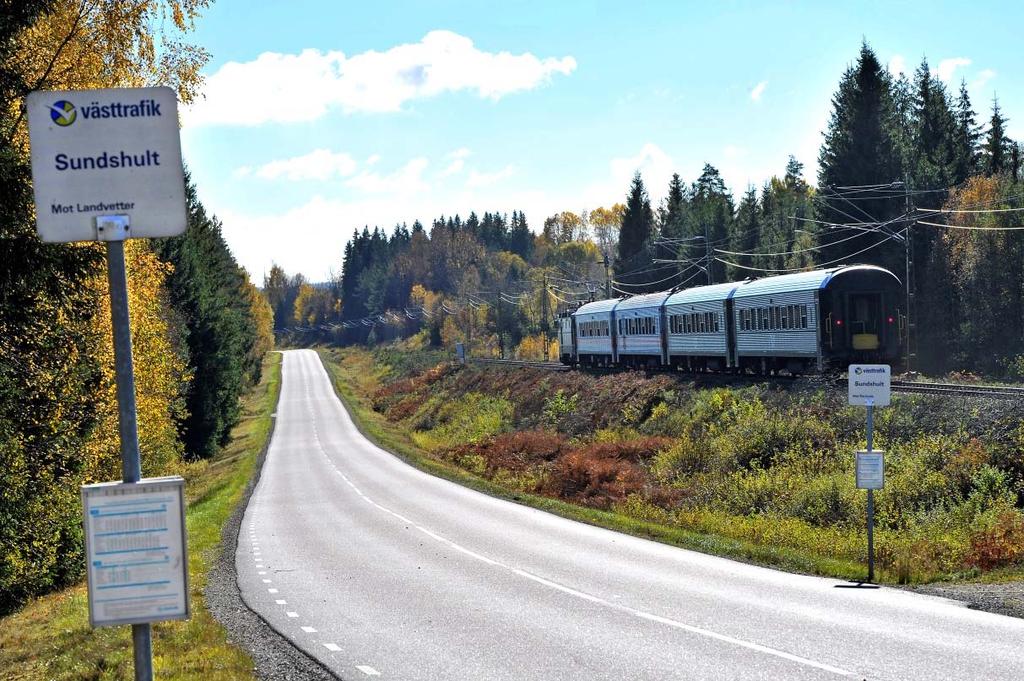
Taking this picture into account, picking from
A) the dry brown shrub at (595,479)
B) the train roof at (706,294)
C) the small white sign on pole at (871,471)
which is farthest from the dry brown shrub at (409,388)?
the small white sign on pole at (871,471)

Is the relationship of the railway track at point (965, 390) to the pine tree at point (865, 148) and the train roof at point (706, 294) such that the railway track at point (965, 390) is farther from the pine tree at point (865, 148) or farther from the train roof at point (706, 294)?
the pine tree at point (865, 148)

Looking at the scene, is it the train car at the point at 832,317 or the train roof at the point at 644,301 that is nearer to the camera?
the train car at the point at 832,317

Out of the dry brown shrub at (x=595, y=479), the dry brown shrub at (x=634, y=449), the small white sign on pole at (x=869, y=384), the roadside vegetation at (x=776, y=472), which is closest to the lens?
the small white sign on pole at (x=869, y=384)

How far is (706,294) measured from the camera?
4081 cm

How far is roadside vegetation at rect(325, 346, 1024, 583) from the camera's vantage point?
59.6 ft

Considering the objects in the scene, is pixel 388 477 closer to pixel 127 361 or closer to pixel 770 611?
pixel 770 611

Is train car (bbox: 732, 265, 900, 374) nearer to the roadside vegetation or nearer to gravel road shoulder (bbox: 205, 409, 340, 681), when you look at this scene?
the roadside vegetation

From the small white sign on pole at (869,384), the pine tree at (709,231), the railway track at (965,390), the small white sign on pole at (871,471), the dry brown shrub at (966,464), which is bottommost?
the dry brown shrub at (966,464)

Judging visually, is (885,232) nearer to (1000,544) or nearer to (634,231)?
(1000,544)

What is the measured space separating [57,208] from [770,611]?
10498 millimetres

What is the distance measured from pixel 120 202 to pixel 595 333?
169ft

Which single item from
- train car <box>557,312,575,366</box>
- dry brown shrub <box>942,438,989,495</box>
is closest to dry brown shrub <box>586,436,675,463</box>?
dry brown shrub <box>942,438,989,495</box>

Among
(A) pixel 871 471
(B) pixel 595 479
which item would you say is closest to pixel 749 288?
(B) pixel 595 479

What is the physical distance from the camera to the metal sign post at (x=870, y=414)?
15625 mm
